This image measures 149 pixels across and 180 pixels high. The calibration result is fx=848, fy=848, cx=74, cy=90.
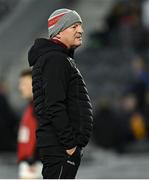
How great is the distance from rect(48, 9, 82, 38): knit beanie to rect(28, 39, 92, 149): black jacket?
9 centimetres

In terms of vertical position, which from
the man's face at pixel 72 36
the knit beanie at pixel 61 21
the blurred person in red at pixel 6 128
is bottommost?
the blurred person in red at pixel 6 128

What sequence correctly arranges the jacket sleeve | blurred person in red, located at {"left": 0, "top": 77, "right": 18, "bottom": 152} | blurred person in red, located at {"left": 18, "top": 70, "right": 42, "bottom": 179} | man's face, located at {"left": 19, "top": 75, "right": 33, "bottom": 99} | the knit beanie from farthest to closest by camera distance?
blurred person in red, located at {"left": 0, "top": 77, "right": 18, "bottom": 152} → blurred person in red, located at {"left": 18, "top": 70, "right": 42, "bottom": 179} → man's face, located at {"left": 19, "top": 75, "right": 33, "bottom": 99} → the knit beanie → the jacket sleeve

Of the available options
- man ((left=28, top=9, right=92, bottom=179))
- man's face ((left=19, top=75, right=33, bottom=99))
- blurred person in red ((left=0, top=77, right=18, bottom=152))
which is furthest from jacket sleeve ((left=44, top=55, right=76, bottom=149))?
blurred person in red ((left=0, top=77, right=18, bottom=152))

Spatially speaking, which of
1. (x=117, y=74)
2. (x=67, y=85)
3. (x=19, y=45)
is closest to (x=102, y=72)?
(x=117, y=74)

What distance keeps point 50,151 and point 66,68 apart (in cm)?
61

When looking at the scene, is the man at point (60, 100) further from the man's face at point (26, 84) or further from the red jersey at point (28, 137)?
the red jersey at point (28, 137)

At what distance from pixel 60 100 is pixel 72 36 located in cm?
50

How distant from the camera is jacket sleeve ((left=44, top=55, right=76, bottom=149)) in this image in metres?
6.02

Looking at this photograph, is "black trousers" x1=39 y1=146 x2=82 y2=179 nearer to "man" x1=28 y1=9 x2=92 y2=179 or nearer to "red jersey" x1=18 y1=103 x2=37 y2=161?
"man" x1=28 y1=9 x2=92 y2=179

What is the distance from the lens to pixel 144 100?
53.5ft

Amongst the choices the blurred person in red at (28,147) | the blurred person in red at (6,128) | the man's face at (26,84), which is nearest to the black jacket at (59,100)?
the man's face at (26,84)

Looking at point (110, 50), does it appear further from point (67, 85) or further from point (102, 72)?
point (67, 85)

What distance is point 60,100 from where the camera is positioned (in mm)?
6047

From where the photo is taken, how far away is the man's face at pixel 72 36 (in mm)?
6203
